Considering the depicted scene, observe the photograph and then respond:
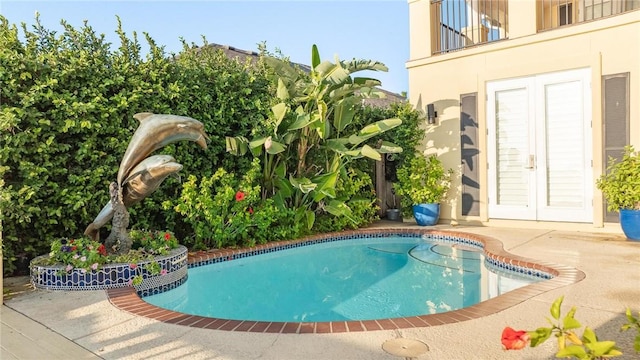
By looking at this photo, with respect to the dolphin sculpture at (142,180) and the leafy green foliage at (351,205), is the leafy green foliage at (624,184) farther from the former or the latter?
the dolphin sculpture at (142,180)

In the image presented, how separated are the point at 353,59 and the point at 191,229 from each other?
4279 millimetres

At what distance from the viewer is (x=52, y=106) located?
5.29 metres

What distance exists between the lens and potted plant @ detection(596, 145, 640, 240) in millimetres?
6578

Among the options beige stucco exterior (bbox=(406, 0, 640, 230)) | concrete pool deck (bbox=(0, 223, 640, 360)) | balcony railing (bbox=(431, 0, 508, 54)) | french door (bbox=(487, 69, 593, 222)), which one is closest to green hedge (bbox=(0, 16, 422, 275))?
concrete pool deck (bbox=(0, 223, 640, 360))

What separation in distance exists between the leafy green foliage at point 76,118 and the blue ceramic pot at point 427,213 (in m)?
4.59

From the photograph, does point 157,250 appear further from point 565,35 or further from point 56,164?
point 565,35

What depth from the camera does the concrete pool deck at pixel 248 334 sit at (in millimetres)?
2758

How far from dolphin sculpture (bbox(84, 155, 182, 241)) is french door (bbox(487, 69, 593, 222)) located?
6.66m

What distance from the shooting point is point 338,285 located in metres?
5.43

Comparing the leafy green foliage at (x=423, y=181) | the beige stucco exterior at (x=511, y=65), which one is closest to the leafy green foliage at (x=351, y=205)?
the leafy green foliage at (x=423, y=181)

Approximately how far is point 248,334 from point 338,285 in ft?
8.02

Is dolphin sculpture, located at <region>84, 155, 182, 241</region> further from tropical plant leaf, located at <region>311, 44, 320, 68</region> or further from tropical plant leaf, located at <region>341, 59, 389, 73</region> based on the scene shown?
tropical plant leaf, located at <region>341, 59, 389, 73</region>

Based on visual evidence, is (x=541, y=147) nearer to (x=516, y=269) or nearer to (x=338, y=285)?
(x=516, y=269)

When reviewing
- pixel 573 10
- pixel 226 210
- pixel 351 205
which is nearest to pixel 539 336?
pixel 226 210
